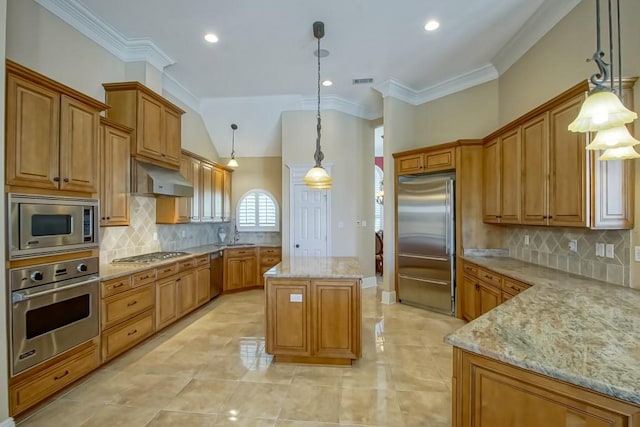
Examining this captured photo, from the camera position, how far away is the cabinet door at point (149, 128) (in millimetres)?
3652

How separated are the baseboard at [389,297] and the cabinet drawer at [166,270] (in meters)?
3.18

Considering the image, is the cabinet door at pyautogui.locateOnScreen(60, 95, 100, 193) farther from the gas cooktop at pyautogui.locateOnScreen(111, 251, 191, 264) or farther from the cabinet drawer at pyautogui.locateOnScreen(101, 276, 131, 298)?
the gas cooktop at pyautogui.locateOnScreen(111, 251, 191, 264)

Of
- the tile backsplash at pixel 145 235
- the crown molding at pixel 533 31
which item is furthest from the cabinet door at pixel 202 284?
the crown molding at pixel 533 31

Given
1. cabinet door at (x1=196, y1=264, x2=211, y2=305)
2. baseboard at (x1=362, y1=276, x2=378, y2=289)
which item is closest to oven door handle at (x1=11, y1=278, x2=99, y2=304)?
cabinet door at (x1=196, y1=264, x2=211, y2=305)

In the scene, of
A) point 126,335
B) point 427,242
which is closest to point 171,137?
point 126,335

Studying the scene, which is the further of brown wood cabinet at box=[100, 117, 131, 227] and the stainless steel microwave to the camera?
brown wood cabinet at box=[100, 117, 131, 227]

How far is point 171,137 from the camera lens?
4.27 metres

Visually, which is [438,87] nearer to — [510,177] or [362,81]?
[362,81]

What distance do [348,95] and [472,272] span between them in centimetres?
361

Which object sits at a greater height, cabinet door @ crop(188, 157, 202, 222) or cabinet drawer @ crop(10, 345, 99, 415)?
cabinet door @ crop(188, 157, 202, 222)

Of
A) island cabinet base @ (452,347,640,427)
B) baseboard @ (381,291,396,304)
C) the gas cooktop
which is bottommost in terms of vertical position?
baseboard @ (381,291,396,304)

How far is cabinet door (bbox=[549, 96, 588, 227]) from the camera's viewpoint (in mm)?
2473

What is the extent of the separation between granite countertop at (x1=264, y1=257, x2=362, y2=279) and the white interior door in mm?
1971

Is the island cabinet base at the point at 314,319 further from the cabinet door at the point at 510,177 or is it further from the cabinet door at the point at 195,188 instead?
the cabinet door at the point at 195,188
